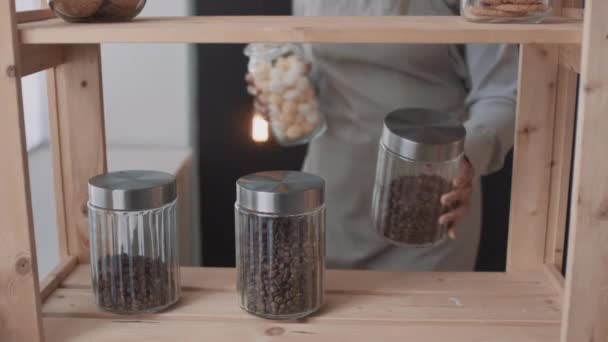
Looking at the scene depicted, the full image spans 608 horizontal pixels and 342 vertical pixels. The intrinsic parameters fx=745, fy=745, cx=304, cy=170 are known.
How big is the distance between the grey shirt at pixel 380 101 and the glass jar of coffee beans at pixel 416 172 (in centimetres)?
41

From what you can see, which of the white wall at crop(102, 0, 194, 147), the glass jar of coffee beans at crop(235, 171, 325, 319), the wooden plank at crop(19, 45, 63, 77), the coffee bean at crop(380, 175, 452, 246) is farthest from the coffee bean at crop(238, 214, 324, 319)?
the white wall at crop(102, 0, 194, 147)

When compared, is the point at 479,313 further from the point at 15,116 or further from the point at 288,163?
the point at 288,163

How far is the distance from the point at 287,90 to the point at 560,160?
0.67 metres

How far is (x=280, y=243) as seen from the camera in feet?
2.90

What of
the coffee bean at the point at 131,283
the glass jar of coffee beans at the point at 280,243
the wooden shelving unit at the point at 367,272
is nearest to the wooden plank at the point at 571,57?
the wooden shelving unit at the point at 367,272

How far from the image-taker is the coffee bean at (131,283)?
3.03ft

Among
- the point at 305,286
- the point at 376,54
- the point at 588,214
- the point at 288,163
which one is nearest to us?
the point at 588,214

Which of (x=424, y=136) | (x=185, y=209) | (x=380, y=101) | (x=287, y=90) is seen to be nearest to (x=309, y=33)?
(x=424, y=136)

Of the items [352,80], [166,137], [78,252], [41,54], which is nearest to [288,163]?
[166,137]

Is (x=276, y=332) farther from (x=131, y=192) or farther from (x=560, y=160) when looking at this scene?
(x=560, y=160)

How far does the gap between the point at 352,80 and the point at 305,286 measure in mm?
834

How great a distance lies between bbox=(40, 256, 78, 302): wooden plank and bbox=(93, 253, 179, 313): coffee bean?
10cm

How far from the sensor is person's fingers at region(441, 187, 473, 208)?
1101 millimetres

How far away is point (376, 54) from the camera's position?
161 cm
